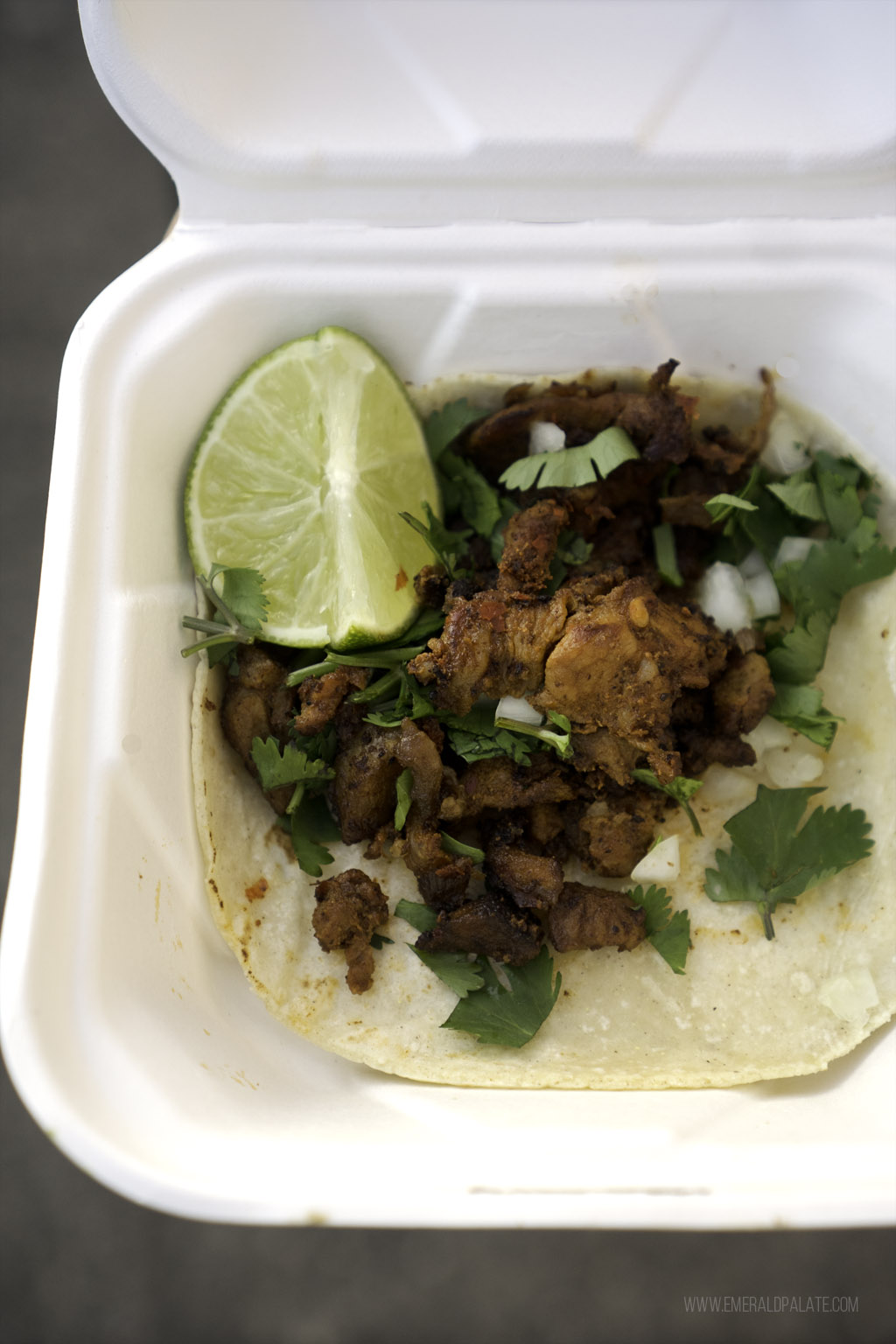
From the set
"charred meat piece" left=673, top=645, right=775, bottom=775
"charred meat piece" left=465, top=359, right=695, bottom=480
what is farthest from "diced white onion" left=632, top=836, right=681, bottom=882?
"charred meat piece" left=465, top=359, right=695, bottom=480

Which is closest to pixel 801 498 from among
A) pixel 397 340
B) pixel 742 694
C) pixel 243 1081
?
pixel 742 694

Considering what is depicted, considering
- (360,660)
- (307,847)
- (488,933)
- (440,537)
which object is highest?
(440,537)

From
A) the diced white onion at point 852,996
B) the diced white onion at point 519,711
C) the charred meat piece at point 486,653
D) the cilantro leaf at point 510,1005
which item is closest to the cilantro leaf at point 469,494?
the charred meat piece at point 486,653

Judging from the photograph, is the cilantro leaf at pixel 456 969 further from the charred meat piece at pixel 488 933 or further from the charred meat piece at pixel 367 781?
the charred meat piece at pixel 367 781

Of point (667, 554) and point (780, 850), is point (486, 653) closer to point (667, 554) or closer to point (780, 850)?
point (667, 554)

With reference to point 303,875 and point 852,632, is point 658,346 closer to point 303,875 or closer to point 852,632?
point 852,632

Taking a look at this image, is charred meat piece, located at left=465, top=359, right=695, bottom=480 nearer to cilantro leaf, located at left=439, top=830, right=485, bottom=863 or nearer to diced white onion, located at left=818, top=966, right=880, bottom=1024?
cilantro leaf, located at left=439, top=830, right=485, bottom=863
